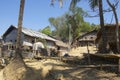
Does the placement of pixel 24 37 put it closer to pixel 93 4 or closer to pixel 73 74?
pixel 93 4

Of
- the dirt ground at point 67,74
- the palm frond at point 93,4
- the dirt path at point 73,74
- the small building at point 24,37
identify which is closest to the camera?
the dirt ground at point 67,74

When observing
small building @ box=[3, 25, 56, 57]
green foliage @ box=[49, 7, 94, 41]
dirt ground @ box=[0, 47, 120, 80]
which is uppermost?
green foliage @ box=[49, 7, 94, 41]

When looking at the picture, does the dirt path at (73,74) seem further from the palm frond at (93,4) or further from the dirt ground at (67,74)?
the palm frond at (93,4)

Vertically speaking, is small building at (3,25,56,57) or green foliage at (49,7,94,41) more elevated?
green foliage at (49,7,94,41)

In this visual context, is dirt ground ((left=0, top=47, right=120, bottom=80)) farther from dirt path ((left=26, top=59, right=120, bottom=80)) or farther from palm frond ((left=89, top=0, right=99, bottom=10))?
palm frond ((left=89, top=0, right=99, bottom=10))

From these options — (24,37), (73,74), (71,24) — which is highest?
(71,24)

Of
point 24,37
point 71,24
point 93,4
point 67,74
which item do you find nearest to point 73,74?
point 67,74

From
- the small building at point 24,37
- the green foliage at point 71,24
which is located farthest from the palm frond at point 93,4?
the green foliage at point 71,24

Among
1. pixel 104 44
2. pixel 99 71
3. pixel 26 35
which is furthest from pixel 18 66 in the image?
pixel 26 35

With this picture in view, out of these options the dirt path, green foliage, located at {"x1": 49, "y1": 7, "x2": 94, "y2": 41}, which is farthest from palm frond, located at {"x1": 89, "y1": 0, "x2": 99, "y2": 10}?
green foliage, located at {"x1": 49, "y1": 7, "x2": 94, "y2": 41}

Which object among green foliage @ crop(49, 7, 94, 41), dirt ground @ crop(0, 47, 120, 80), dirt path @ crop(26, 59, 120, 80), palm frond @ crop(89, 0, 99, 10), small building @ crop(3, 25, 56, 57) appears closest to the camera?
dirt ground @ crop(0, 47, 120, 80)

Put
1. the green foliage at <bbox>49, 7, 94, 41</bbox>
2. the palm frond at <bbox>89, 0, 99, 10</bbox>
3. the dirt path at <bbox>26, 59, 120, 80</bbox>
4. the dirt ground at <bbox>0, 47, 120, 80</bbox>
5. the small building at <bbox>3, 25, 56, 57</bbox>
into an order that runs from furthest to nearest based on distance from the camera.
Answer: the green foliage at <bbox>49, 7, 94, 41</bbox> → the small building at <bbox>3, 25, 56, 57</bbox> → the palm frond at <bbox>89, 0, 99, 10</bbox> → the dirt path at <bbox>26, 59, 120, 80</bbox> → the dirt ground at <bbox>0, 47, 120, 80</bbox>

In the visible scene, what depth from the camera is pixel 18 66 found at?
677 inches

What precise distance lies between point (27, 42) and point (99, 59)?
66.9ft
